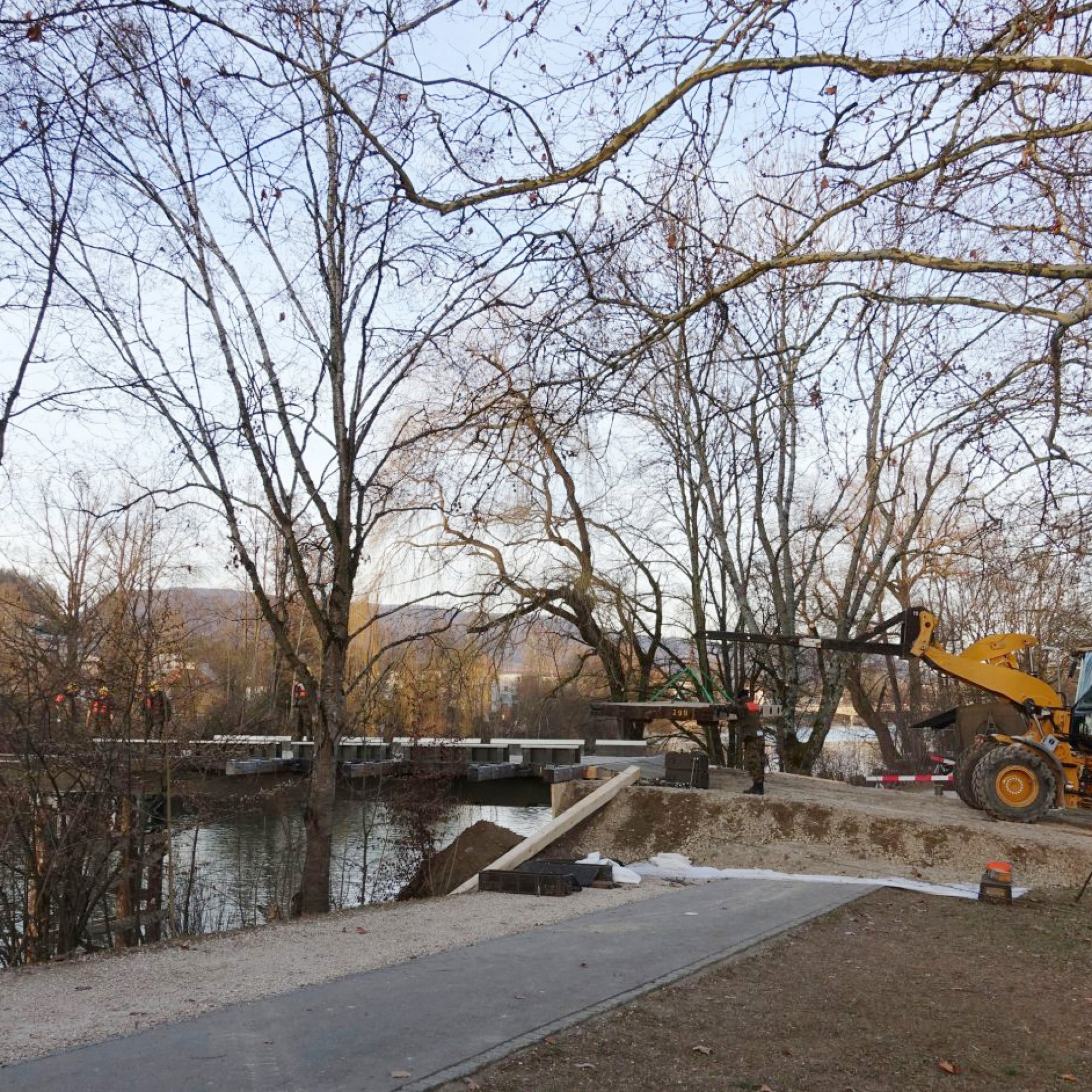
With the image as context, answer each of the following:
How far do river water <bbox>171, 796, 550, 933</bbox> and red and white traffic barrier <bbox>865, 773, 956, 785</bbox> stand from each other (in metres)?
7.86

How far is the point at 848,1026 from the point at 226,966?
13.5 feet

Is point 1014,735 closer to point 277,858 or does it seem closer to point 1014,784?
point 1014,784

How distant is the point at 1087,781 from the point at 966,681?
81.8 inches

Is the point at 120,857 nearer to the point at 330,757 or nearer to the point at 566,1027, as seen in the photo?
the point at 330,757

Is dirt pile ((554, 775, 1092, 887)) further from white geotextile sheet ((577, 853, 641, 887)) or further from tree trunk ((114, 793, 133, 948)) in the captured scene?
tree trunk ((114, 793, 133, 948))

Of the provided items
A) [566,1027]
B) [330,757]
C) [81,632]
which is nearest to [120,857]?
[330,757]

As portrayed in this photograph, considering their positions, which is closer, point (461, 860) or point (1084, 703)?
point (1084, 703)

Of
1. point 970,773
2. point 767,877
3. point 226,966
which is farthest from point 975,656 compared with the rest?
point 226,966

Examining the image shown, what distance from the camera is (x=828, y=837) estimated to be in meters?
13.7

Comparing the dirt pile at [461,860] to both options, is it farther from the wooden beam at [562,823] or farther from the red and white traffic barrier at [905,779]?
the red and white traffic barrier at [905,779]

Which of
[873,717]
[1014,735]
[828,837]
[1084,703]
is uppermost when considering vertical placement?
[1084,703]

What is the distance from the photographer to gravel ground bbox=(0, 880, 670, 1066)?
5.61 metres

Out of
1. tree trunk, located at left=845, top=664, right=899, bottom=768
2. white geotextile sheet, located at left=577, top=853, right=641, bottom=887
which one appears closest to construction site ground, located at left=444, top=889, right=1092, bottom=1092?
white geotextile sheet, located at left=577, top=853, right=641, bottom=887

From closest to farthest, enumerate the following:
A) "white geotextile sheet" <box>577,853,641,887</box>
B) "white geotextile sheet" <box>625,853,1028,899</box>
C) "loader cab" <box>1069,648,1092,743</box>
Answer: "white geotextile sheet" <box>625,853,1028,899</box>
"white geotextile sheet" <box>577,853,641,887</box>
"loader cab" <box>1069,648,1092,743</box>
